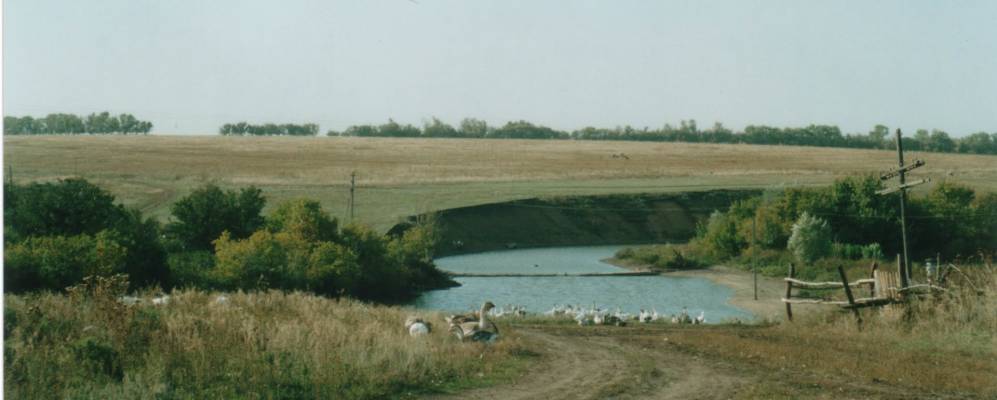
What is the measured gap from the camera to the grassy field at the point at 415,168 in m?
91.2

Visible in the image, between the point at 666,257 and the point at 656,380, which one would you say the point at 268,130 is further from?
the point at 656,380

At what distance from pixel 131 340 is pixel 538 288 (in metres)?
58.8

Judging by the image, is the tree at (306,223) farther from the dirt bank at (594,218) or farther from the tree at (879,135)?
the tree at (879,135)

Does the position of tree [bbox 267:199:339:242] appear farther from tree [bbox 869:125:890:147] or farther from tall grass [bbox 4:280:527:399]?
tree [bbox 869:125:890:147]

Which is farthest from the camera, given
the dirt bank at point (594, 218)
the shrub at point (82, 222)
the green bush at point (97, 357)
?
the dirt bank at point (594, 218)

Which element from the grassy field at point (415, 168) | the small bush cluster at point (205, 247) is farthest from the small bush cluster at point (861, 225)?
the small bush cluster at point (205, 247)

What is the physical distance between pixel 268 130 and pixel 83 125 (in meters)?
53.8

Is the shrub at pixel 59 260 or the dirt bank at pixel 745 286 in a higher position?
the shrub at pixel 59 260

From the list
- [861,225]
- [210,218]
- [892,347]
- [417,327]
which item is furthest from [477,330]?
[861,225]

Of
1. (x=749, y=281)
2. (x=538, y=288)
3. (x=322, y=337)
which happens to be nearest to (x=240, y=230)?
(x=538, y=288)

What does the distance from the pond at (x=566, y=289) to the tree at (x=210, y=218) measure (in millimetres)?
12475

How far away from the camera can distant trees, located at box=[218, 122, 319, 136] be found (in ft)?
562

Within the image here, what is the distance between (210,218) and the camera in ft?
217

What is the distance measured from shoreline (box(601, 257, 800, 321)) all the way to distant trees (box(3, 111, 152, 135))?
66.9 m
